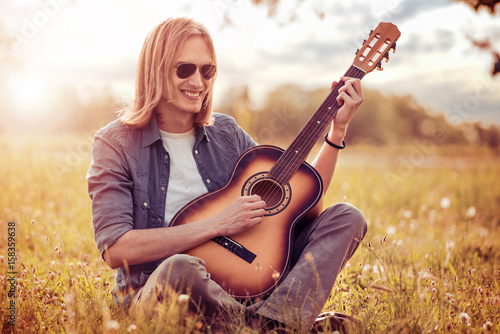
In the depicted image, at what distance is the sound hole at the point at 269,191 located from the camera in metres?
2.53

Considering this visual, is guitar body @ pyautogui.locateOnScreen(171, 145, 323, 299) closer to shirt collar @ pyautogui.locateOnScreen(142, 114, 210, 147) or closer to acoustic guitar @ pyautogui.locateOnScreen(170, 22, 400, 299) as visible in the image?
acoustic guitar @ pyautogui.locateOnScreen(170, 22, 400, 299)

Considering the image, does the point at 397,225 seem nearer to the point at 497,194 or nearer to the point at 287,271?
the point at 497,194

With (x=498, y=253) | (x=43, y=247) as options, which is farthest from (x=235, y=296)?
(x=498, y=253)

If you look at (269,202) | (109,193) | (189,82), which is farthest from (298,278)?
(189,82)

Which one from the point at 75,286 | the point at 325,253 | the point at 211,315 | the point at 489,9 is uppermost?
the point at 489,9

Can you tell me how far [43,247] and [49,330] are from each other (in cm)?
173

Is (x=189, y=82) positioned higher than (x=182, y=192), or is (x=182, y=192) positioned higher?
(x=189, y=82)

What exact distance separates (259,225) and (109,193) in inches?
31.5

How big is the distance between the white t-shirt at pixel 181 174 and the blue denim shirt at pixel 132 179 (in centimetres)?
4

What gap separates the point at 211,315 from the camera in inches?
84.7

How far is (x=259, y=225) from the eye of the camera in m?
2.36

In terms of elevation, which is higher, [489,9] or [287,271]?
[489,9]

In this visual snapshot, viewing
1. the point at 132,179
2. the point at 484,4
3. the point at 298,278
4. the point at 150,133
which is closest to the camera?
the point at 298,278

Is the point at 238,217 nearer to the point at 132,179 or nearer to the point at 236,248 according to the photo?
the point at 236,248
